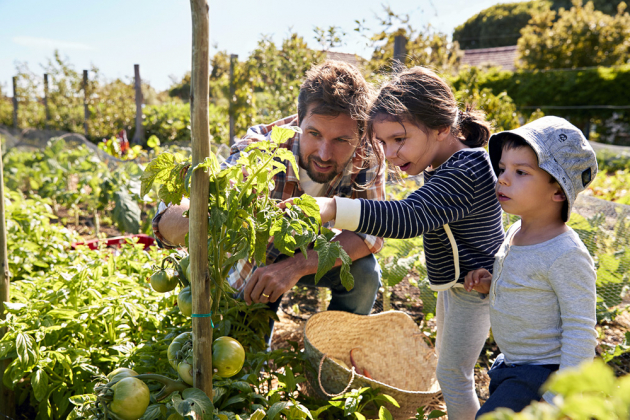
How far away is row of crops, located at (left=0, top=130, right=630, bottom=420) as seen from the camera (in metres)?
0.87

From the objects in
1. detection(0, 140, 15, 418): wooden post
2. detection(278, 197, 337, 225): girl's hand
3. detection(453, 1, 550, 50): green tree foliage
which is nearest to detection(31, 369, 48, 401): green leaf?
detection(0, 140, 15, 418): wooden post

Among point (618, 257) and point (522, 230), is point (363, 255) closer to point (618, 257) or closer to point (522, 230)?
point (522, 230)

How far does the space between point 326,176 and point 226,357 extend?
1.04 m

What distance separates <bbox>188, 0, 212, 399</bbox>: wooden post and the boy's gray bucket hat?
2.59 ft

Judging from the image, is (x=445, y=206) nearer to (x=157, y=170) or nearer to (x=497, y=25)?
(x=157, y=170)

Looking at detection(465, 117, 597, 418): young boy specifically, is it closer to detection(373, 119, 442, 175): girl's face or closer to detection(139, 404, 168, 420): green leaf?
detection(373, 119, 442, 175): girl's face

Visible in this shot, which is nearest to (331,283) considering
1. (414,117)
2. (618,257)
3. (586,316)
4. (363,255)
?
(363,255)

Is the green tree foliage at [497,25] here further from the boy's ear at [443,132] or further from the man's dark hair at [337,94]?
the boy's ear at [443,132]

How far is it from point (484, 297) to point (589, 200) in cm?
155

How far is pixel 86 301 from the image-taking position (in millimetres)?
1581

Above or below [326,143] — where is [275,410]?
below

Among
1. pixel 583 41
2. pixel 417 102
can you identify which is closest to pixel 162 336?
pixel 417 102

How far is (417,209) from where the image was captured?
117 cm

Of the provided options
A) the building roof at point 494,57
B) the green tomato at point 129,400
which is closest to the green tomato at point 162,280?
the green tomato at point 129,400
